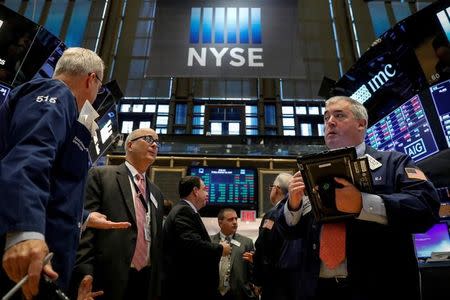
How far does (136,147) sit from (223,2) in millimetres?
3188

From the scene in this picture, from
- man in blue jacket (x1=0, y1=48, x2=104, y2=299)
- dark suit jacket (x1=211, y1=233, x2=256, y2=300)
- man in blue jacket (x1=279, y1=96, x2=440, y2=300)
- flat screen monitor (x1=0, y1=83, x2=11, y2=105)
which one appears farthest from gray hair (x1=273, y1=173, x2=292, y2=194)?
flat screen monitor (x1=0, y1=83, x2=11, y2=105)

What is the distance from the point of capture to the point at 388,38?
12.7ft

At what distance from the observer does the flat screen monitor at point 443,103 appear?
11.3 feet

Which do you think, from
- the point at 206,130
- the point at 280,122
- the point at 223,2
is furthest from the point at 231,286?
the point at 280,122

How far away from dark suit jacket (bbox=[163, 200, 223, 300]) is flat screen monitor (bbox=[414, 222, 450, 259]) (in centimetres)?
221

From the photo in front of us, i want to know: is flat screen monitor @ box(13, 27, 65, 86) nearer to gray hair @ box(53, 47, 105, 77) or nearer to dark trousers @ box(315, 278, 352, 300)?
gray hair @ box(53, 47, 105, 77)

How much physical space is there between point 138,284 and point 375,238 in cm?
161

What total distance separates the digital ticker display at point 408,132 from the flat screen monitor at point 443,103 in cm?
14

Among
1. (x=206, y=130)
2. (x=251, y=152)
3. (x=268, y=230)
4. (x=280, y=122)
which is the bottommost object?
(x=268, y=230)

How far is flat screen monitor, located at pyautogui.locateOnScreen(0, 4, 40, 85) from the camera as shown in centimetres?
361

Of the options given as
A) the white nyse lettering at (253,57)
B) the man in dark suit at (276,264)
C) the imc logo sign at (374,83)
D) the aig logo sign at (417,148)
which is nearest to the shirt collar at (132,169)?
the man in dark suit at (276,264)

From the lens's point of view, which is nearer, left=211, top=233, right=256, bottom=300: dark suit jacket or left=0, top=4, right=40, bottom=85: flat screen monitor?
left=0, top=4, right=40, bottom=85: flat screen monitor

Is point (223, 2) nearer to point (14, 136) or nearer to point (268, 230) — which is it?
point (268, 230)

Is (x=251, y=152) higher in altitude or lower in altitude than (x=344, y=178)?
higher
